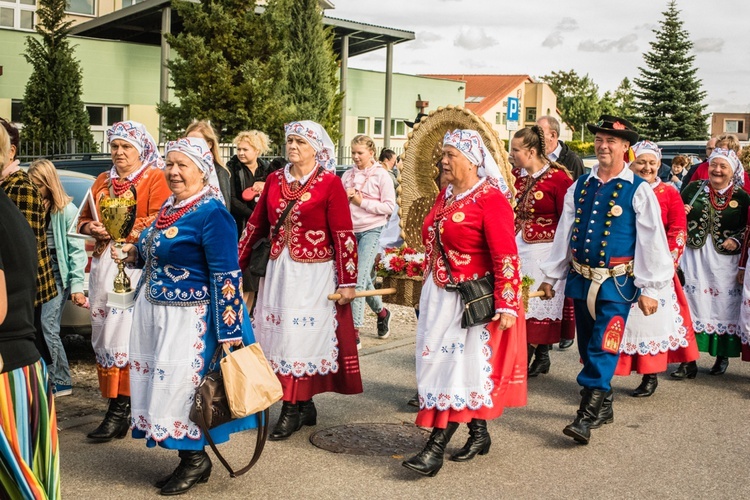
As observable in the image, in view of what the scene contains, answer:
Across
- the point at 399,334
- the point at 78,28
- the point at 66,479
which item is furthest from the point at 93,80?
the point at 66,479

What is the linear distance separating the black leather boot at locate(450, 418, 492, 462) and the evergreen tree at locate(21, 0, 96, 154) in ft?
61.4

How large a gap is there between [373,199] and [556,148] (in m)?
1.88

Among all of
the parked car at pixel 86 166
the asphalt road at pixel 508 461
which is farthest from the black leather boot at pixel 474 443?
the parked car at pixel 86 166

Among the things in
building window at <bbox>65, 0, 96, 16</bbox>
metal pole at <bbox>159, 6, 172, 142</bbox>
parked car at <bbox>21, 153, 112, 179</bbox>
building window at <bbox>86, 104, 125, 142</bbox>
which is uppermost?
building window at <bbox>65, 0, 96, 16</bbox>

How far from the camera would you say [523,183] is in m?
8.33

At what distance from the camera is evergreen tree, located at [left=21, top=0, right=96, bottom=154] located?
76.8 feet

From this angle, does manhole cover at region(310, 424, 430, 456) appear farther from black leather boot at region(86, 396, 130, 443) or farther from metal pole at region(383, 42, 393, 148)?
metal pole at region(383, 42, 393, 148)

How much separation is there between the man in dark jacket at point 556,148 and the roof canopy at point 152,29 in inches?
781

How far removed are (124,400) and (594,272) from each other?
10.9 ft

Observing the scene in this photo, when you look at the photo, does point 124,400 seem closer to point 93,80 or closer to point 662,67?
point 93,80

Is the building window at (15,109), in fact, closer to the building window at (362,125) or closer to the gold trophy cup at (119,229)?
the building window at (362,125)

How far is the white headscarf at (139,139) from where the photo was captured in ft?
21.8

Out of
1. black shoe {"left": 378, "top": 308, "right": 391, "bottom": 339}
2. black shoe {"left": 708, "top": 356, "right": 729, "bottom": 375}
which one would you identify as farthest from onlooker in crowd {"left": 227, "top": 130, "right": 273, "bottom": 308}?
black shoe {"left": 708, "top": 356, "right": 729, "bottom": 375}

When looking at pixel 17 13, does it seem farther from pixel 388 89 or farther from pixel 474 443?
pixel 474 443
